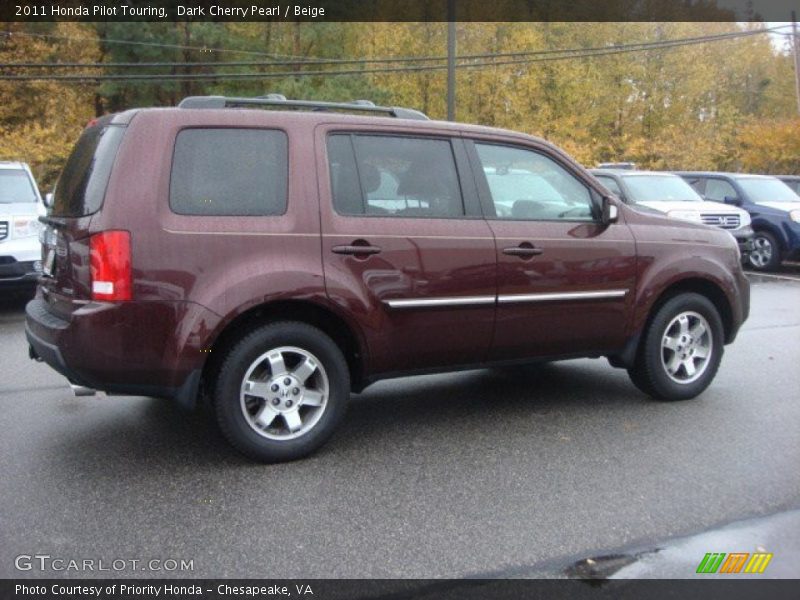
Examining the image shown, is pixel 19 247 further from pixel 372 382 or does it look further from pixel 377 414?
pixel 372 382

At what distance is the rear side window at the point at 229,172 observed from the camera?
4137mm

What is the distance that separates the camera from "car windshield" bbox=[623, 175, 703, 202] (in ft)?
43.8

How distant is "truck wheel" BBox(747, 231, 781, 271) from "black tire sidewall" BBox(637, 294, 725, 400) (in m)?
10.1

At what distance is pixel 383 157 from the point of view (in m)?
4.69

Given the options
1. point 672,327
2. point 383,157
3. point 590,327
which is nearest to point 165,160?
point 383,157

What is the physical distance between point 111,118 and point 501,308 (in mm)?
2519

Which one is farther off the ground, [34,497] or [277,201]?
[277,201]

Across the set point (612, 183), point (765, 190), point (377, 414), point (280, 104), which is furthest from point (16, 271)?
point (765, 190)

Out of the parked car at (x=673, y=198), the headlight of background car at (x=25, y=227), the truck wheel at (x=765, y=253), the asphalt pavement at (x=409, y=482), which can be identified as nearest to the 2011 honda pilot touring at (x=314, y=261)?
the asphalt pavement at (x=409, y=482)

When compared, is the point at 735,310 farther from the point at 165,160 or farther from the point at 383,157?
the point at 165,160

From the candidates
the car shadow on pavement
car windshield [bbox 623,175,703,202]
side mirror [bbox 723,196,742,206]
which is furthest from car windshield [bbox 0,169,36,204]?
side mirror [bbox 723,196,742,206]

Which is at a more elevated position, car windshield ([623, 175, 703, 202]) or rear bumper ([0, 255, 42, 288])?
car windshield ([623, 175, 703, 202])

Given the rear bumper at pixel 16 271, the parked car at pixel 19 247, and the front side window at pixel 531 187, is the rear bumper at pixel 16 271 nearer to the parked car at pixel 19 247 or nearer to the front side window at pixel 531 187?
the parked car at pixel 19 247

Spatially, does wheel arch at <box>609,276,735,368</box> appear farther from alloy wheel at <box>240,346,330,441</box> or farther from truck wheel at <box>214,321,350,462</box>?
alloy wheel at <box>240,346,330,441</box>
